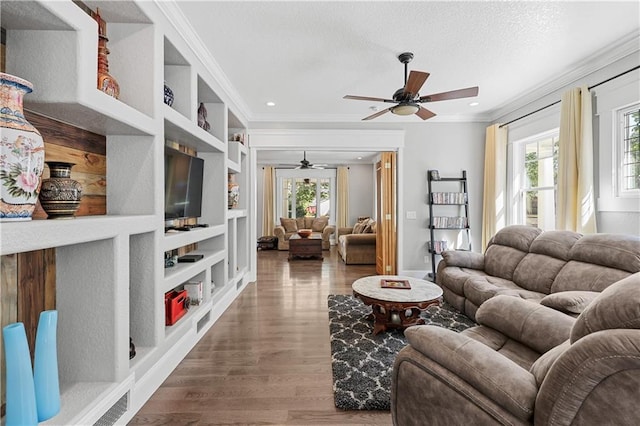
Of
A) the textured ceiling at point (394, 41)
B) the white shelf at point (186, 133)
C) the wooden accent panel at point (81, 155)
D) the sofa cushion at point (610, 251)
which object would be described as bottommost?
the sofa cushion at point (610, 251)

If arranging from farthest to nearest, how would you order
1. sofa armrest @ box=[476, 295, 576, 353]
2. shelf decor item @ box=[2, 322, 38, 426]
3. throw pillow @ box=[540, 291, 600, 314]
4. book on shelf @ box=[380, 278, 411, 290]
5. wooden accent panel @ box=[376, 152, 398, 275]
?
1. wooden accent panel @ box=[376, 152, 398, 275]
2. book on shelf @ box=[380, 278, 411, 290]
3. throw pillow @ box=[540, 291, 600, 314]
4. sofa armrest @ box=[476, 295, 576, 353]
5. shelf decor item @ box=[2, 322, 38, 426]

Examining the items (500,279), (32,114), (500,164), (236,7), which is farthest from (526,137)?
(32,114)

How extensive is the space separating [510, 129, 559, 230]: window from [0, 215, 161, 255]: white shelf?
15.6 feet

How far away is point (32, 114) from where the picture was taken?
5.14 feet

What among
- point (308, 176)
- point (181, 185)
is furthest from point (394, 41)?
point (308, 176)

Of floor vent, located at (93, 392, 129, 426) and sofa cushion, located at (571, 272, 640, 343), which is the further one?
floor vent, located at (93, 392, 129, 426)

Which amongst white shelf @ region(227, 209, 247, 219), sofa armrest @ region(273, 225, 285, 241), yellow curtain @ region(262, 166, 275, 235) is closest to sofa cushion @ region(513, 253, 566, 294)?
white shelf @ region(227, 209, 247, 219)

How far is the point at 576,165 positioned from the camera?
3.24 meters

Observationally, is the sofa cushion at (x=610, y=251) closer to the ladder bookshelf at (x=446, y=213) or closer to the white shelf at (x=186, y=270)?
the ladder bookshelf at (x=446, y=213)

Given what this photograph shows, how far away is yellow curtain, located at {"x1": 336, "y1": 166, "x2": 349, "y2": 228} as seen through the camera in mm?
9453

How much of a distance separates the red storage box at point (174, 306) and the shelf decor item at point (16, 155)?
1.43 m

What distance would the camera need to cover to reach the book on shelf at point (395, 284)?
9.71ft

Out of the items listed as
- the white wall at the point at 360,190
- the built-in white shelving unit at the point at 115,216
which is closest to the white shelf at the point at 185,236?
the built-in white shelving unit at the point at 115,216

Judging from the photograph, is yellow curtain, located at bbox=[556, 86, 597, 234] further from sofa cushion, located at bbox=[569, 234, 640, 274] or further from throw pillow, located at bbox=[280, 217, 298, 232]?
throw pillow, located at bbox=[280, 217, 298, 232]
